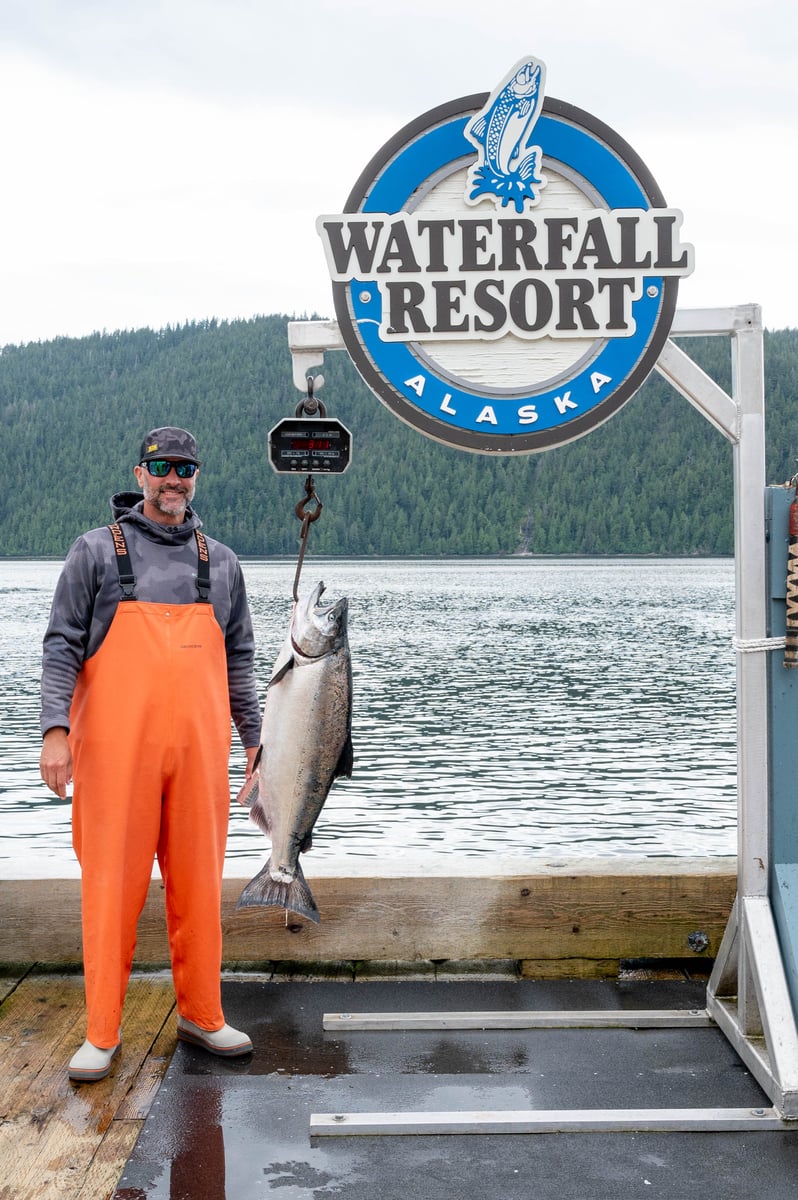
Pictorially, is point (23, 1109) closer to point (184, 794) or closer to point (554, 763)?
point (184, 794)

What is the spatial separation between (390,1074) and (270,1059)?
0.39m

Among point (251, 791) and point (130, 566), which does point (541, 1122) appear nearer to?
point (251, 791)

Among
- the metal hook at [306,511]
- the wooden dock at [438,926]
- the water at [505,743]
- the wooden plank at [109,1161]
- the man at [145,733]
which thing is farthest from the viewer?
the water at [505,743]

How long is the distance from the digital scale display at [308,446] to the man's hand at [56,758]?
41.3 inches

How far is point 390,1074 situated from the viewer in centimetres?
373

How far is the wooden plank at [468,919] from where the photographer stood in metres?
4.55

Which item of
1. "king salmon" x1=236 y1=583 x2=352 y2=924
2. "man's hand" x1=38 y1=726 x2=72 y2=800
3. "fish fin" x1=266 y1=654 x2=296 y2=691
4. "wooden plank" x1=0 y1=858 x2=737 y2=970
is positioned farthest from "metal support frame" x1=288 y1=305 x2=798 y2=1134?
"man's hand" x1=38 y1=726 x2=72 y2=800

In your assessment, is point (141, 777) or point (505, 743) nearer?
point (141, 777)

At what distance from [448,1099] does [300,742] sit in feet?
3.63

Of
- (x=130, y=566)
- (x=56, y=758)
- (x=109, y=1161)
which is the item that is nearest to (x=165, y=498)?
(x=130, y=566)

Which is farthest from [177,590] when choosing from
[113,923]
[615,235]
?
[615,235]

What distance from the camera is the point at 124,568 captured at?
148 inches

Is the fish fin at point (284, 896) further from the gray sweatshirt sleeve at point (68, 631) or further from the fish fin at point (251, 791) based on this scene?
the gray sweatshirt sleeve at point (68, 631)

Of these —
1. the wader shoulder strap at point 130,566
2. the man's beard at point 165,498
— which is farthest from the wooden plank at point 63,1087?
the man's beard at point 165,498
